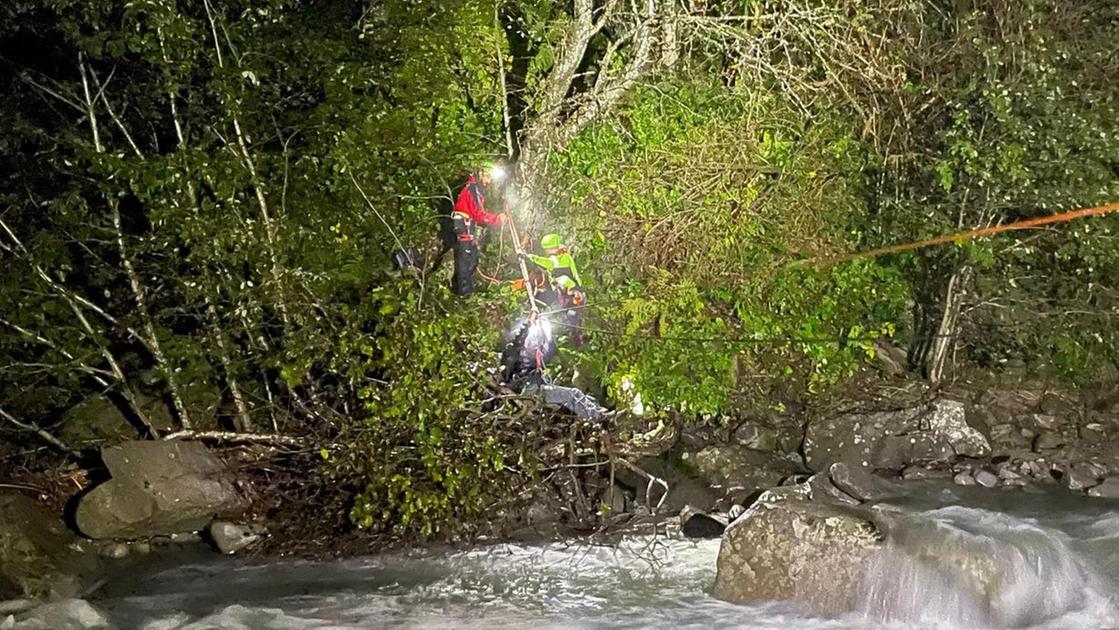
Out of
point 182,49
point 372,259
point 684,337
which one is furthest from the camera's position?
point 684,337

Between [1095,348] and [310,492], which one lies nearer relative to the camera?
[310,492]

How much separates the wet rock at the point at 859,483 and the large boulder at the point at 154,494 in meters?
5.41

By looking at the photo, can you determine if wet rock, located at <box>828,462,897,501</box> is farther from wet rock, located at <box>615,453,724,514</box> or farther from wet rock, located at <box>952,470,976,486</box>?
wet rock, located at <box>615,453,724,514</box>

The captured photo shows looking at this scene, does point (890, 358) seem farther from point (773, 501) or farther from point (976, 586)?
point (976, 586)

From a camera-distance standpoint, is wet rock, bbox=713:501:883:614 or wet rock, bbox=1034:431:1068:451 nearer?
wet rock, bbox=713:501:883:614

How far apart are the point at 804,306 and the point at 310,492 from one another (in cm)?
504

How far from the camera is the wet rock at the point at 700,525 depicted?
809 centimetres

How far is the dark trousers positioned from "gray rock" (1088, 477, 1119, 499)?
238 inches

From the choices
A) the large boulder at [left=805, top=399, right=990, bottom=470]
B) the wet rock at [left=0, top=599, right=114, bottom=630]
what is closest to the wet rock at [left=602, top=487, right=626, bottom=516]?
the large boulder at [left=805, top=399, right=990, bottom=470]

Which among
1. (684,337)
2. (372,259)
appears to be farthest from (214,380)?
(684,337)

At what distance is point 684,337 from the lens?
9.02 metres

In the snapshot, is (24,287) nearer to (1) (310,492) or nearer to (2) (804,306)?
(1) (310,492)

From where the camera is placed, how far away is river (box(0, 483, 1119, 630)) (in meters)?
6.42

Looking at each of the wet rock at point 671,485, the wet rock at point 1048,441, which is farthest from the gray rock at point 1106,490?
the wet rock at point 671,485
